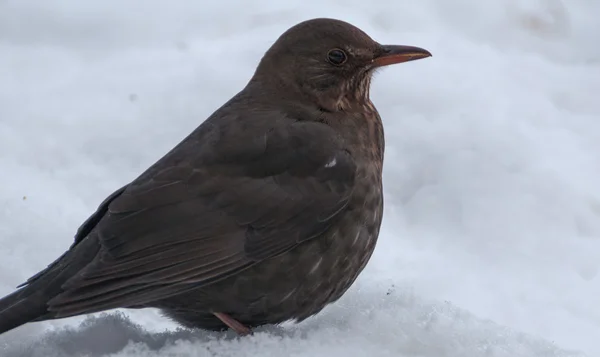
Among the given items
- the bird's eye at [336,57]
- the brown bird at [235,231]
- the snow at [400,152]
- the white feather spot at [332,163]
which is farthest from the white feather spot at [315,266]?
the bird's eye at [336,57]

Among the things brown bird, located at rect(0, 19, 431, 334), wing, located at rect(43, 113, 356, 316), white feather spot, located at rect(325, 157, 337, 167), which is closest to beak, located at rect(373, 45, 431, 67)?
brown bird, located at rect(0, 19, 431, 334)

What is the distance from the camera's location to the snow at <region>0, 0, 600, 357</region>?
4.32 m

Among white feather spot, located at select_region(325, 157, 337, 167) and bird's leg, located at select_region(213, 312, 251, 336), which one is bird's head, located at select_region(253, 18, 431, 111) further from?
bird's leg, located at select_region(213, 312, 251, 336)

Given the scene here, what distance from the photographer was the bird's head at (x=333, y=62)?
4824mm

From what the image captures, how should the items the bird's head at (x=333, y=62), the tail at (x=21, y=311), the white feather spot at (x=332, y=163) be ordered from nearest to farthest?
the tail at (x=21, y=311)
the white feather spot at (x=332, y=163)
the bird's head at (x=333, y=62)

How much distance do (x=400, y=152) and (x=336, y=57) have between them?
1732mm

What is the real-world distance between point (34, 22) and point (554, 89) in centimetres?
325

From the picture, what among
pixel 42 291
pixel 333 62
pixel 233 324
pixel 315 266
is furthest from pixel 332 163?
pixel 42 291

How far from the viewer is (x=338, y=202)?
440 centimetres

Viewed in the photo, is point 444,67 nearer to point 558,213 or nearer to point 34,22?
point 558,213

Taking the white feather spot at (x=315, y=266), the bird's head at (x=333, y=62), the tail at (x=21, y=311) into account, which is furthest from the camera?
the bird's head at (x=333, y=62)

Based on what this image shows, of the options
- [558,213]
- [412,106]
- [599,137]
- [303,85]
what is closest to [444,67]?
[412,106]

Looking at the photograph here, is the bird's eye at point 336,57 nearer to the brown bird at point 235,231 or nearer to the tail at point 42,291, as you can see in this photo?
the brown bird at point 235,231

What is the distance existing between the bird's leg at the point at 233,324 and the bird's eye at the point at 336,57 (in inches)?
45.9
